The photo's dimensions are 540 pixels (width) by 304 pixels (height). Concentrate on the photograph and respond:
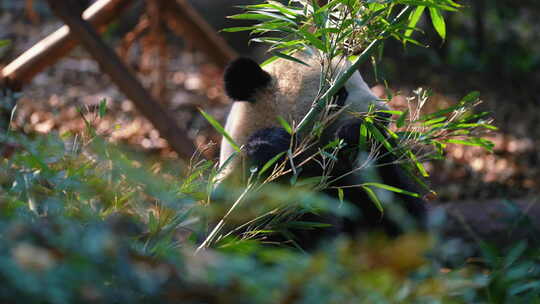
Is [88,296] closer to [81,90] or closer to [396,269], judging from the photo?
[396,269]

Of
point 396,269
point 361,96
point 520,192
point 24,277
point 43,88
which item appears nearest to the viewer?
point 24,277

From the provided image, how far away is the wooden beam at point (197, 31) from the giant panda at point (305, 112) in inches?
66.2

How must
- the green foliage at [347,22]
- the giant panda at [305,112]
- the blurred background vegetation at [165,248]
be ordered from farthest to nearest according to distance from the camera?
the giant panda at [305,112] → the green foliage at [347,22] → the blurred background vegetation at [165,248]

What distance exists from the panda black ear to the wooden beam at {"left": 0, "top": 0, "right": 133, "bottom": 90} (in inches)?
62.3

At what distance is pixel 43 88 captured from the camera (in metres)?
5.68

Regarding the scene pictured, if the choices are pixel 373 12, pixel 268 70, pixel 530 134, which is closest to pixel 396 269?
pixel 373 12

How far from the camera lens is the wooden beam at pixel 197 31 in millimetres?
3402

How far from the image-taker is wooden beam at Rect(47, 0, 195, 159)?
2.92 meters

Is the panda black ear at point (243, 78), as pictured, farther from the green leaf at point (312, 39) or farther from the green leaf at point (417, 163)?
the green leaf at point (417, 163)

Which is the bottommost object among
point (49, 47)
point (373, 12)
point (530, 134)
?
point (530, 134)

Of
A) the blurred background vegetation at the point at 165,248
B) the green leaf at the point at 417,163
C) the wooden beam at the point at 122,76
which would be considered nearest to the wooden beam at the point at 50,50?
the wooden beam at the point at 122,76

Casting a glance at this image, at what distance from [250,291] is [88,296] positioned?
0.14 meters

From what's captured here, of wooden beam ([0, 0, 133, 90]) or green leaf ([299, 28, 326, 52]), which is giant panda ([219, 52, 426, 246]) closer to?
green leaf ([299, 28, 326, 52])

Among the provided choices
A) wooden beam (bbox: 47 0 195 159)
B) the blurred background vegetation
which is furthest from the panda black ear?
wooden beam (bbox: 47 0 195 159)
